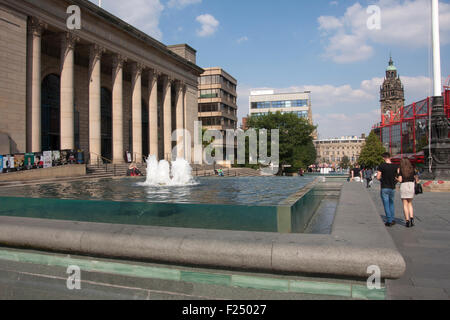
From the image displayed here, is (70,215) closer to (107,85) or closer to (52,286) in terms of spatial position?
(52,286)

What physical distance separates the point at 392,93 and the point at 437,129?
170 metres

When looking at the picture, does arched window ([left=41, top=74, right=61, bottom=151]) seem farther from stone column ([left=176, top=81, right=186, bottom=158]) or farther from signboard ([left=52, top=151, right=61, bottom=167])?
stone column ([left=176, top=81, right=186, bottom=158])

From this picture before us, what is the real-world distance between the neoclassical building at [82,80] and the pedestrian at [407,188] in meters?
24.6

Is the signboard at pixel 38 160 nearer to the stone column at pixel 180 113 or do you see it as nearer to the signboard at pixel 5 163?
→ the signboard at pixel 5 163

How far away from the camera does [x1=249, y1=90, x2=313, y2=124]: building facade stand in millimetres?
95500

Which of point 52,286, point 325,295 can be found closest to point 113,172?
point 52,286

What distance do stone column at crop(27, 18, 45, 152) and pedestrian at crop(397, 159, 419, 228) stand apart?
25.6 meters

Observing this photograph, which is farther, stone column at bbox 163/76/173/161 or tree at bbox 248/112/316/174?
tree at bbox 248/112/316/174

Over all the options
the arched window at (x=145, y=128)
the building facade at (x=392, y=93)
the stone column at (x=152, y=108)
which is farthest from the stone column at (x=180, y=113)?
the building facade at (x=392, y=93)

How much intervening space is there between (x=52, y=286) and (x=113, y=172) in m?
25.9

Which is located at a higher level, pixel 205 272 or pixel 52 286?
pixel 205 272

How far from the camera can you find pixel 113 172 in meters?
29.0

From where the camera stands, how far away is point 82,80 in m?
36.4

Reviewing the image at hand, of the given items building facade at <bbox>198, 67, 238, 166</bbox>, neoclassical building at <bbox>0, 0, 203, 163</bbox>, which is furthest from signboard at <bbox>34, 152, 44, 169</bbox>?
building facade at <bbox>198, 67, 238, 166</bbox>
